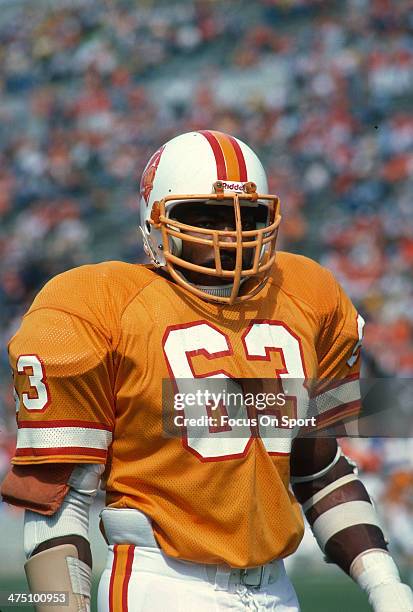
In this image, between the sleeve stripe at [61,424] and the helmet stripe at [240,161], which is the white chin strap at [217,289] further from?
the sleeve stripe at [61,424]

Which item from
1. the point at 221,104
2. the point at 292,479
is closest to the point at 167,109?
the point at 221,104

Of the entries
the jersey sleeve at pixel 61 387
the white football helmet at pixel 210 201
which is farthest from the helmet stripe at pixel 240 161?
the jersey sleeve at pixel 61 387

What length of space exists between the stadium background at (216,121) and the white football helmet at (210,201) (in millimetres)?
3742

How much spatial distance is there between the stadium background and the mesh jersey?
3838 millimetres

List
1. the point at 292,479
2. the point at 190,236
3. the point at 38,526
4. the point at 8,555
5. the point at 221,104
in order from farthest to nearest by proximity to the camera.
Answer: the point at 221,104 < the point at 8,555 < the point at 292,479 < the point at 190,236 < the point at 38,526

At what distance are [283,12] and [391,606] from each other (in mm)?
6537

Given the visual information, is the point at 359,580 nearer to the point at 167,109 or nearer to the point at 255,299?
the point at 255,299

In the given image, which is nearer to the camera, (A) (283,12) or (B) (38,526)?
(B) (38,526)

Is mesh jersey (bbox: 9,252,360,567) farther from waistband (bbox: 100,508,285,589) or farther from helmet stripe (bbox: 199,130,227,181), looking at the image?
helmet stripe (bbox: 199,130,227,181)

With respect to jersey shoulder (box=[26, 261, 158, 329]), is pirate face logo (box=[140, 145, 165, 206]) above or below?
above

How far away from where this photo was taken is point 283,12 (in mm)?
7477

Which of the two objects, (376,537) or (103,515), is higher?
(103,515)

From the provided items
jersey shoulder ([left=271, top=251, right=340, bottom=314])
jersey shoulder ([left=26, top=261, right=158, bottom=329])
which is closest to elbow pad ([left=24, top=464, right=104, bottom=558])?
jersey shoulder ([left=26, top=261, right=158, bottom=329])

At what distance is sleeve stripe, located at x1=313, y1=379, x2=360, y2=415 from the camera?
1756 mm
